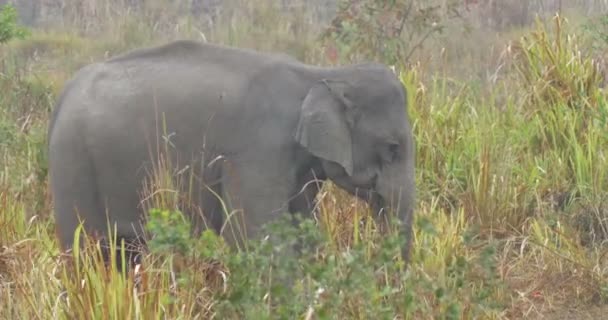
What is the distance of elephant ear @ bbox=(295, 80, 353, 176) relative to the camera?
17.8 feet

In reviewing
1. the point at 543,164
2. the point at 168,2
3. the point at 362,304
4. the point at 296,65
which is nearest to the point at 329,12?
the point at 168,2

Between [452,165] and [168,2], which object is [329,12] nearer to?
[168,2]

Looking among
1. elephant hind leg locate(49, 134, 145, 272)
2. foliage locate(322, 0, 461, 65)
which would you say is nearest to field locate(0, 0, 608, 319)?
foliage locate(322, 0, 461, 65)

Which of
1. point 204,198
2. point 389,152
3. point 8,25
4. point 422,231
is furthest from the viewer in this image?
point 8,25

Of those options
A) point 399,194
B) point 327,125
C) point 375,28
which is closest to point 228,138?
point 327,125

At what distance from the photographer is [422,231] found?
604cm

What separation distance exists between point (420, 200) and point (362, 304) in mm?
2563

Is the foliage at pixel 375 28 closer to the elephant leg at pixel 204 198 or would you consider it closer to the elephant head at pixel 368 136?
the elephant head at pixel 368 136

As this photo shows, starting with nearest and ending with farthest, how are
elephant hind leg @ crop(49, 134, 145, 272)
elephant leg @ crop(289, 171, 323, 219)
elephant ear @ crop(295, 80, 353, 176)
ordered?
elephant ear @ crop(295, 80, 353, 176) → elephant leg @ crop(289, 171, 323, 219) → elephant hind leg @ crop(49, 134, 145, 272)

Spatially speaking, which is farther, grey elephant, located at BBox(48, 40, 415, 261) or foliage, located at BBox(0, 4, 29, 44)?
foliage, located at BBox(0, 4, 29, 44)

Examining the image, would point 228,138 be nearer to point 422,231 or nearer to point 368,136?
point 368,136

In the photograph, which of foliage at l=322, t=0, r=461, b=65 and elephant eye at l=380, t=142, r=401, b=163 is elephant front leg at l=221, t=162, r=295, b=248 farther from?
foliage at l=322, t=0, r=461, b=65

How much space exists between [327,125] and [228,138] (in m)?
0.45

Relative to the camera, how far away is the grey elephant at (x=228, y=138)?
550cm
